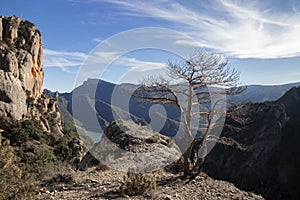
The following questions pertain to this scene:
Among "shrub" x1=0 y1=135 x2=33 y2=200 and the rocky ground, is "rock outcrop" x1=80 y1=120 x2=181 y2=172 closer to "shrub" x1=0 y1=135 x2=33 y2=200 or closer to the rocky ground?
the rocky ground

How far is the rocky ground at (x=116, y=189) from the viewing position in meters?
5.81

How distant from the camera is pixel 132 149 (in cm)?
937

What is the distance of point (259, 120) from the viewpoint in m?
51.2

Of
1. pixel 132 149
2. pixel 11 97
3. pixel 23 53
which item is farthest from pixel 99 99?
pixel 23 53

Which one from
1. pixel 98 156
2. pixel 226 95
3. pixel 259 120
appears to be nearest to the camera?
pixel 226 95

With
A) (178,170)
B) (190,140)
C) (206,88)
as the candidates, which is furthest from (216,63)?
(178,170)

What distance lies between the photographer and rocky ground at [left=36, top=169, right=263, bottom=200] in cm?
581

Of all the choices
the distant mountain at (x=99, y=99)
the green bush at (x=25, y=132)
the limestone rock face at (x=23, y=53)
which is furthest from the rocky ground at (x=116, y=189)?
the limestone rock face at (x=23, y=53)

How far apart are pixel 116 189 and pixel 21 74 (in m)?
35.5

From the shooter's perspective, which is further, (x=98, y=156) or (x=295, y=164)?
(x=295, y=164)

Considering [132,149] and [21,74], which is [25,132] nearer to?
[21,74]

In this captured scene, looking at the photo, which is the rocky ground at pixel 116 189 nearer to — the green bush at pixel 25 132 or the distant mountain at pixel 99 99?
the distant mountain at pixel 99 99

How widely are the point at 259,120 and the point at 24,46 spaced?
4470cm

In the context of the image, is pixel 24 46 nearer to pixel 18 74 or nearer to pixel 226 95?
pixel 18 74
